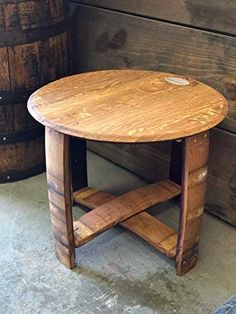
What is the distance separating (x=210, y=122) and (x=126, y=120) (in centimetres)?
23

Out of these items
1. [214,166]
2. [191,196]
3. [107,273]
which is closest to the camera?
[191,196]

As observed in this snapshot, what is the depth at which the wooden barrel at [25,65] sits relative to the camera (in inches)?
68.0

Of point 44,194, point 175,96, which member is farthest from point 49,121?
point 44,194

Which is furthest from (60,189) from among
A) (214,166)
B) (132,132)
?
(214,166)

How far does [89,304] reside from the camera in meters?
1.41

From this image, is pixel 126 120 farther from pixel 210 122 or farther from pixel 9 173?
pixel 9 173

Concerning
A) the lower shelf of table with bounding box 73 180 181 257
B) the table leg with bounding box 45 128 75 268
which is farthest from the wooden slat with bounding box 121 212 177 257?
the table leg with bounding box 45 128 75 268

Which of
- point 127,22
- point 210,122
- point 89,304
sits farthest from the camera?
point 127,22

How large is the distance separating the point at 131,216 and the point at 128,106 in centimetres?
44

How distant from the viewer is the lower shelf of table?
1.53 metres

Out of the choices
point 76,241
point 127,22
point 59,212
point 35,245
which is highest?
point 127,22

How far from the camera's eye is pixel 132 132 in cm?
122

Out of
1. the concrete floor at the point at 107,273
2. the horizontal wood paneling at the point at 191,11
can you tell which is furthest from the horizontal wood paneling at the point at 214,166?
the horizontal wood paneling at the point at 191,11

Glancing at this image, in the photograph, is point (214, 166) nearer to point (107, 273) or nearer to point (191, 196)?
point (191, 196)
